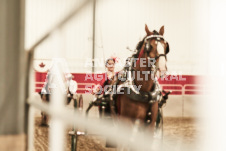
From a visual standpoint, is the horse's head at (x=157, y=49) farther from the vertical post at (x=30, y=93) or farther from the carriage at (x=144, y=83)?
the vertical post at (x=30, y=93)

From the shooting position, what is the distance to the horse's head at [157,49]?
3105 millimetres

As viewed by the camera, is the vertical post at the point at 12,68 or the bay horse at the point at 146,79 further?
the bay horse at the point at 146,79

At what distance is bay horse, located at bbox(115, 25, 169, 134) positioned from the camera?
3123 millimetres

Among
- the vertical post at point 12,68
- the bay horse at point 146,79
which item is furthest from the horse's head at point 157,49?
the vertical post at point 12,68

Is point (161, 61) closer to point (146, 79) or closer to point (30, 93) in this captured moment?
point (146, 79)

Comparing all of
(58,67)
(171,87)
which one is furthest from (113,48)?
→ (58,67)

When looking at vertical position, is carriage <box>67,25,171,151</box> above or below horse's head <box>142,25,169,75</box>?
below

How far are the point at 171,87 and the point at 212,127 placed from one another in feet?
26.1

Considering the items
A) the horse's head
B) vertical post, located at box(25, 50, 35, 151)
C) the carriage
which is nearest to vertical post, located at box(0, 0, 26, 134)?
vertical post, located at box(25, 50, 35, 151)

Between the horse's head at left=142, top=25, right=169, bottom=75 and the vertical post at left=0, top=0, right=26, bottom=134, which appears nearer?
the vertical post at left=0, top=0, right=26, bottom=134

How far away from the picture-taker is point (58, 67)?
100 centimetres

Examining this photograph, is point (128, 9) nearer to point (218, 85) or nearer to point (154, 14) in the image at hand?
point (154, 14)

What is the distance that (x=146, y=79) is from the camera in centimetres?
316

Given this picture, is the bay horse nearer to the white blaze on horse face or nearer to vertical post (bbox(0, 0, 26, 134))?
the white blaze on horse face
